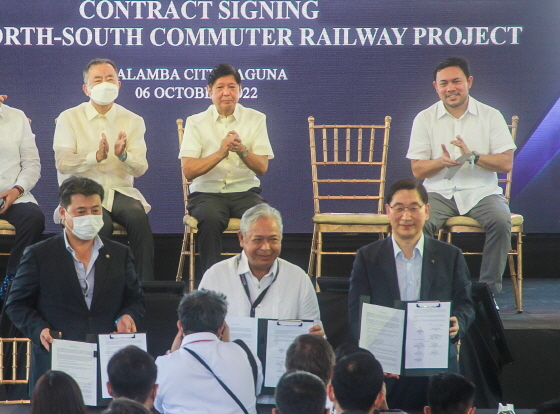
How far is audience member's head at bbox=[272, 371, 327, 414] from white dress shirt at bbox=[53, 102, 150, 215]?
→ 10.0 ft

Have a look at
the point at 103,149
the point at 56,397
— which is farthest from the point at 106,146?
the point at 56,397

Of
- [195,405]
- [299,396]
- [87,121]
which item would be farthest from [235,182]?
[299,396]

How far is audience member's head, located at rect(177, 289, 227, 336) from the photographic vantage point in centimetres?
290

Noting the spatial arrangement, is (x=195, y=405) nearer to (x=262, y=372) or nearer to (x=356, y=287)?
(x=262, y=372)

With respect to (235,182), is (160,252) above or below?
below

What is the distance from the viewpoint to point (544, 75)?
630 cm

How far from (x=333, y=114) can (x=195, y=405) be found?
153 inches

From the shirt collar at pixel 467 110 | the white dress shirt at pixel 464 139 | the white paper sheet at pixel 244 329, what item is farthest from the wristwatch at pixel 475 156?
the white paper sheet at pixel 244 329

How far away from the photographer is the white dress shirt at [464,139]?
5312 mm

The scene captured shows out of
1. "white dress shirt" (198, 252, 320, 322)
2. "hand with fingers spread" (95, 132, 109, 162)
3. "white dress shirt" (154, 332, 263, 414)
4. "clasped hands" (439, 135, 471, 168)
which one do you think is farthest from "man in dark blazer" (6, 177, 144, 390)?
"clasped hands" (439, 135, 471, 168)

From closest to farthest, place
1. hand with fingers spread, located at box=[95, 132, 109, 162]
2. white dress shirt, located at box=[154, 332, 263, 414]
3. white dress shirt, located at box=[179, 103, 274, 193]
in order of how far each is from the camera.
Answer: white dress shirt, located at box=[154, 332, 263, 414], hand with fingers spread, located at box=[95, 132, 109, 162], white dress shirt, located at box=[179, 103, 274, 193]

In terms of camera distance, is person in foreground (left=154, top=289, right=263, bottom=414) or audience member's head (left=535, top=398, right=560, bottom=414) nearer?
audience member's head (left=535, top=398, right=560, bottom=414)

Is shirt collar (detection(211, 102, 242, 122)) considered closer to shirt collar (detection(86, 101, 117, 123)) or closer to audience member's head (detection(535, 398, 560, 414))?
shirt collar (detection(86, 101, 117, 123))

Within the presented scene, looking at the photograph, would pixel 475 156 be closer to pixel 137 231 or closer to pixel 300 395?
pixel 137 231
